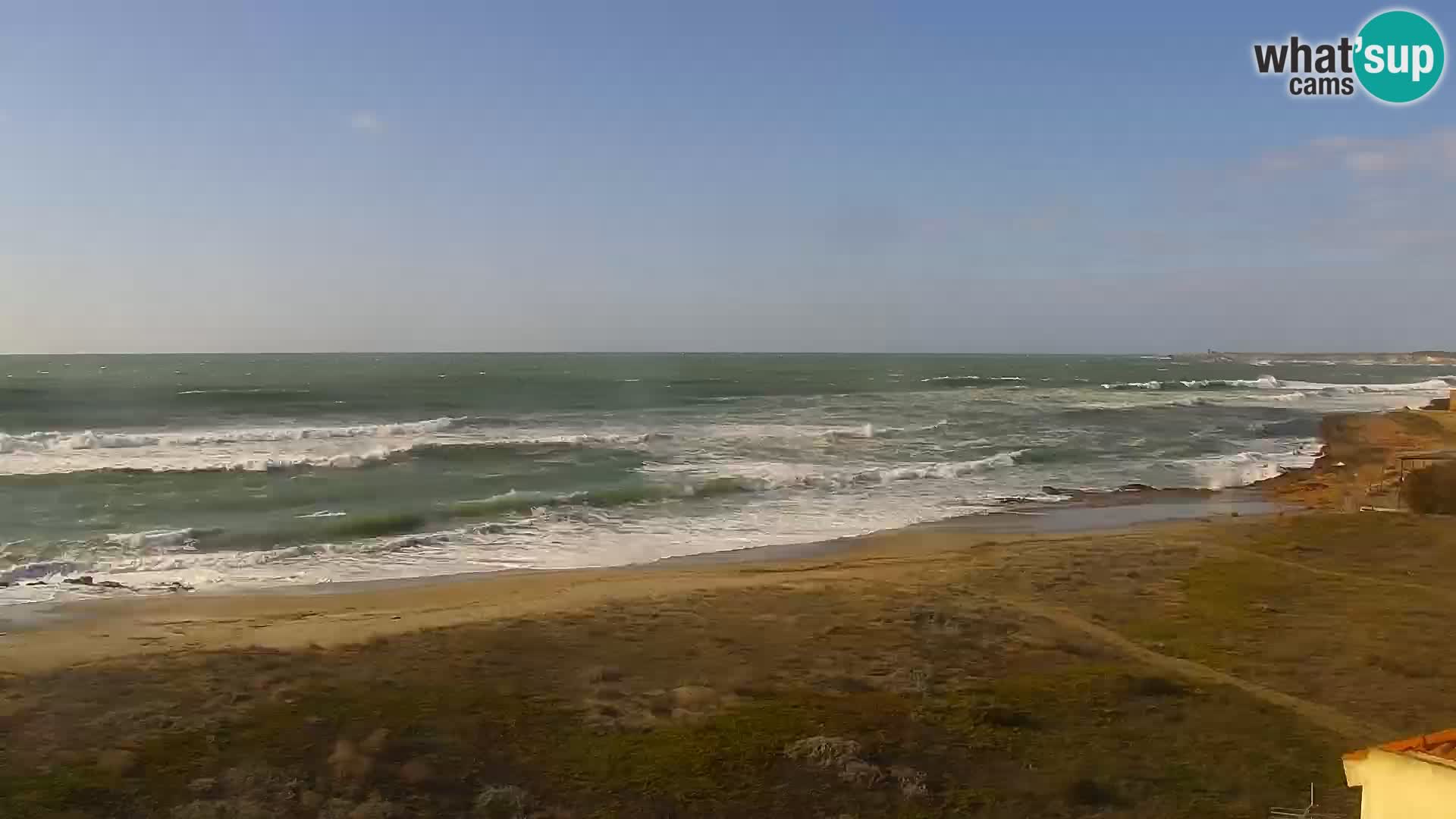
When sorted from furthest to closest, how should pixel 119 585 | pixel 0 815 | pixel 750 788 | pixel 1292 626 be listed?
1. pixel 119 585
2. pixel 1292 626
3. pixel 750 788
4. pixel 0 815

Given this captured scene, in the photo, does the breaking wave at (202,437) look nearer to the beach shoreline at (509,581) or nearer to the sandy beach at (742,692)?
the beach shoreline at (509,581)

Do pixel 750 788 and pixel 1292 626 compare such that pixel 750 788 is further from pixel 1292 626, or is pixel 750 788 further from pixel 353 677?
pixel 1292 626

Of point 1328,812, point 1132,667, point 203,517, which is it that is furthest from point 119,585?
point 1328,812

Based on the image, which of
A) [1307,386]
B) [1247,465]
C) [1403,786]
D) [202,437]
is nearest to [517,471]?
[202,437]

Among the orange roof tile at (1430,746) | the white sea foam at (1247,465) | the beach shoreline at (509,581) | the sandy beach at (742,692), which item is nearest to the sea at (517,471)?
the white sea foam at (1247,465)

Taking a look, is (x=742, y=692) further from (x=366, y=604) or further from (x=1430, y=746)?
(x=366, y=604)

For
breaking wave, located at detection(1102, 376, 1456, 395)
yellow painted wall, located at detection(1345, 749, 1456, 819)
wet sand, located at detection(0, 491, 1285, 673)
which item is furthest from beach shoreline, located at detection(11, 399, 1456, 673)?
breaking wave, located at detection(1102, 376, 1456, 395)
